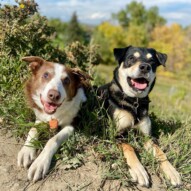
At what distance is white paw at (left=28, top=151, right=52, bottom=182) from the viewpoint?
11.4 feet

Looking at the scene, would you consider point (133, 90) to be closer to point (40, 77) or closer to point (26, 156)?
point (40, 77)

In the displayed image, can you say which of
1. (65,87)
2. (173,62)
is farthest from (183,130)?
(173,62)

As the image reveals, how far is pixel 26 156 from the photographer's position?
145 inches

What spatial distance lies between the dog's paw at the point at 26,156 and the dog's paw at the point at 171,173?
151 centimetres

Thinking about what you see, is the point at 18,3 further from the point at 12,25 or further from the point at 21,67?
the point at 21,67

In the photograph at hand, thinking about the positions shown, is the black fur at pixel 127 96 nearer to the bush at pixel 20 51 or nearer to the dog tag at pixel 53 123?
the dog tag at pixel 53 123

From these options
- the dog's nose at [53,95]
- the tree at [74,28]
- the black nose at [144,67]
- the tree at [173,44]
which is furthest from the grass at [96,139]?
the tree at [74,28]

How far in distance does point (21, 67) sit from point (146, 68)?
80.8 inches

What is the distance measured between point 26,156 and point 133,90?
1666 millimetres

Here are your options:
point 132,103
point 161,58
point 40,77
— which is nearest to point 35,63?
point 40,77

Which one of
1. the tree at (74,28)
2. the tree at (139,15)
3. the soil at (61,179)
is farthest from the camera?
the tree at (139,15)

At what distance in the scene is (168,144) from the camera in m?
4.38

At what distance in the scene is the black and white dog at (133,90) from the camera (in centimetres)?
429

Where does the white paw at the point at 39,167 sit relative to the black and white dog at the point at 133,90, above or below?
below
